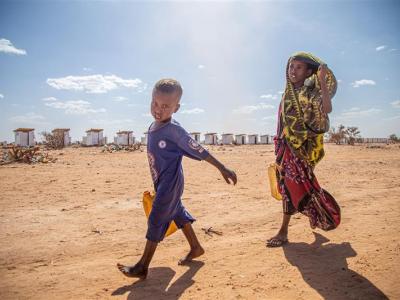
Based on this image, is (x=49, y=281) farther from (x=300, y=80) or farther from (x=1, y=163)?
(x=1, y=163)

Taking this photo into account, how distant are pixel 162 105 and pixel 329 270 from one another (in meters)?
2.04

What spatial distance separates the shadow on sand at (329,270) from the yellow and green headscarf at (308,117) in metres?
0.90

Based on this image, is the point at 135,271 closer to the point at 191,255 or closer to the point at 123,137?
the point at 191,255

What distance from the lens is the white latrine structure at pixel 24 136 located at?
31.6 meters

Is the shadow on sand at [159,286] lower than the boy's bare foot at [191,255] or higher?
lower

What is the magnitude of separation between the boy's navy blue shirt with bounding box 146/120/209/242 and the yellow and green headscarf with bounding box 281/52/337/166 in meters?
1.30

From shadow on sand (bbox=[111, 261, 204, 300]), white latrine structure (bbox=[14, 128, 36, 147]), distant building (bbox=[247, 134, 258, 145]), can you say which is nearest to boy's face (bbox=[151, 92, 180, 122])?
shadow on sand (bbox=[111, 261, 204, 300])

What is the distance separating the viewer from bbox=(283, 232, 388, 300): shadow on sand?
A: 2.23 meters

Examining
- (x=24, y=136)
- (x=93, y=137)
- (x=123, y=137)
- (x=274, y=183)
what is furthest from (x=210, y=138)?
(x=274, y=183)

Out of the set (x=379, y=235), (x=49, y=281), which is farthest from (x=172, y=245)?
(x=379, y=235)

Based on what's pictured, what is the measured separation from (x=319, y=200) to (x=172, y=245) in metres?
1.70

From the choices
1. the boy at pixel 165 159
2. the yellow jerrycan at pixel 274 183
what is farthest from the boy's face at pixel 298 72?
the boy at pixel 165 159

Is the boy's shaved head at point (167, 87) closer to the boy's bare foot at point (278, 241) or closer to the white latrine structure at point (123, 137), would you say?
the boy's bare foot at point (278, 241)

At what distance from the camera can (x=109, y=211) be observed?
4.68 metres
